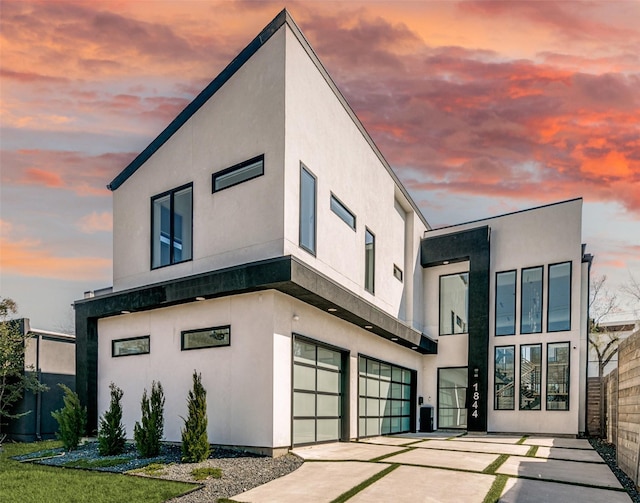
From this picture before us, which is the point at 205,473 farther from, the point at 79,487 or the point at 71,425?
the point at 71,425

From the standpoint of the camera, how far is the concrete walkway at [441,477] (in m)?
7.82

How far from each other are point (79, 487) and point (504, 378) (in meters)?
15.2

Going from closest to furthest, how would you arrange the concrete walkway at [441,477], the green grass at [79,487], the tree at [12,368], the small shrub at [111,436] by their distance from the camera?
the green grass at [79,487]
the concrete walkway at [441,477]
the small shrub at [111,436]
the tree at [12,368]

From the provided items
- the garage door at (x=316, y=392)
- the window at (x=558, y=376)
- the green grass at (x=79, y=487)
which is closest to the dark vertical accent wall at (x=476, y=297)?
the window at (x=558, y=376)

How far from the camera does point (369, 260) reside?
53.7 feet

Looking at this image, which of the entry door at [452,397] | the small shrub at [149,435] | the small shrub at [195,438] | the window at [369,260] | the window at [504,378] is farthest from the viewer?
the entry door at [452,397]

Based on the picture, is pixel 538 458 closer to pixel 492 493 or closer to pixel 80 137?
pixel 492 493

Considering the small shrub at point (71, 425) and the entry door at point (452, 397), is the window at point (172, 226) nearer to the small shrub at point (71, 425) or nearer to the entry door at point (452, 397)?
the small shrub at point (71, 425)

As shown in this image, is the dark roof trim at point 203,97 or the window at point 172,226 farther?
the window at point 172,226

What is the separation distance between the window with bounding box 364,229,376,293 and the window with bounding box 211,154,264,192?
5135 millimetres

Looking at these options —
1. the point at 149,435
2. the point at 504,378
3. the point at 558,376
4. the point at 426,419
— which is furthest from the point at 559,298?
the point at 149,435

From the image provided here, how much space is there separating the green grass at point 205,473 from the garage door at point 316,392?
2.72 m

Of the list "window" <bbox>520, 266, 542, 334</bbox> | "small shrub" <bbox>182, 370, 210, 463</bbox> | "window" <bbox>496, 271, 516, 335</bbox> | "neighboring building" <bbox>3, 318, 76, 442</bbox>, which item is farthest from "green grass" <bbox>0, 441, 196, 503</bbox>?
"window" <bbox>520, 266, 542, 334</bbox>

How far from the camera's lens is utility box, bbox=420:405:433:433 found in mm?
19703
